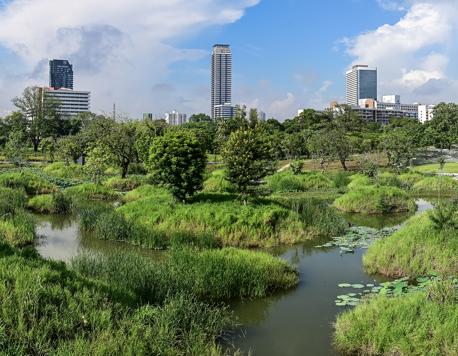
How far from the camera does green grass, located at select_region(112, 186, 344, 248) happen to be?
1641 cm

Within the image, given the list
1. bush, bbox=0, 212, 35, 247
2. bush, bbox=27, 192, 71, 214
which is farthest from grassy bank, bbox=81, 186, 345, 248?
bush, bbox=27, 192, 71, 214

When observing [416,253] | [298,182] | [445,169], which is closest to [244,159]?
[416,253]

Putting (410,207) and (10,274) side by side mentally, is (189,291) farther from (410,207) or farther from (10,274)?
(410,207)

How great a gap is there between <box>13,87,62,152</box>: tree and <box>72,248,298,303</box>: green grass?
Result: 2972 inches

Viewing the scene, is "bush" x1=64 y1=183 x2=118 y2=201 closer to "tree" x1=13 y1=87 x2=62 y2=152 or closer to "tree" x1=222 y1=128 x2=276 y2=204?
"tree" x1=222 y1=128 x2=276 y2=204

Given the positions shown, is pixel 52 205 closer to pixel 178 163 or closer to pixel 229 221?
pixel 178 163

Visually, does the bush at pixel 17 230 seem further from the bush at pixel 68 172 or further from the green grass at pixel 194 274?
the bush at pixel 68 172

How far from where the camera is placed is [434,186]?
32719mm

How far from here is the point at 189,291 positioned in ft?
33.1

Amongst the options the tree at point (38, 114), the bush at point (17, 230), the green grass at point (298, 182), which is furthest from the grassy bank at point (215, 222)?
the tree at point (38, 114)

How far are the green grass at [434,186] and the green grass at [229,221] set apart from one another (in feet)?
51.8

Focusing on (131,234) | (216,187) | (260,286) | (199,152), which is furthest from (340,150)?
(260,286)

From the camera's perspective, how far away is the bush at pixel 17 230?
15.9 metres

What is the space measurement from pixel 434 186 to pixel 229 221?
69.9 feet
